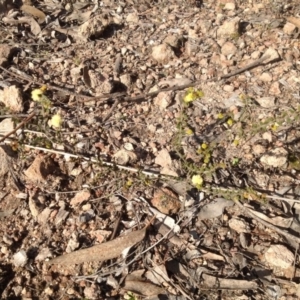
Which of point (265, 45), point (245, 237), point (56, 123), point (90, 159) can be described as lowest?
point (245, 237)

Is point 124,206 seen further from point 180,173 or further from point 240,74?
point 240,74

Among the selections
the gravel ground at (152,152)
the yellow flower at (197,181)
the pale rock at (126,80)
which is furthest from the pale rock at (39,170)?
the yellow flower at (197,181)

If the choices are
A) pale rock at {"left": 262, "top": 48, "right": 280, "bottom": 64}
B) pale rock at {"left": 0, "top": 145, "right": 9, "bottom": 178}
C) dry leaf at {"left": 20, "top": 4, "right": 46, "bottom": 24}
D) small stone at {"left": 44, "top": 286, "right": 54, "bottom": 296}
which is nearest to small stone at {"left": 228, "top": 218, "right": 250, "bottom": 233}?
small stone at {"left": 44, "top": 286, "right": 54, "bottom": 296}

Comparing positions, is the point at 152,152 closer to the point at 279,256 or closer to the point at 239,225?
the point at 239,225

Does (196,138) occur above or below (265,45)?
below

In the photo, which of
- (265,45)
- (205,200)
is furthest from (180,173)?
(265,45)

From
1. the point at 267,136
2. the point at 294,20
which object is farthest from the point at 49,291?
the point at 294,20

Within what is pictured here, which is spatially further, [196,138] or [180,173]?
[196,138]
